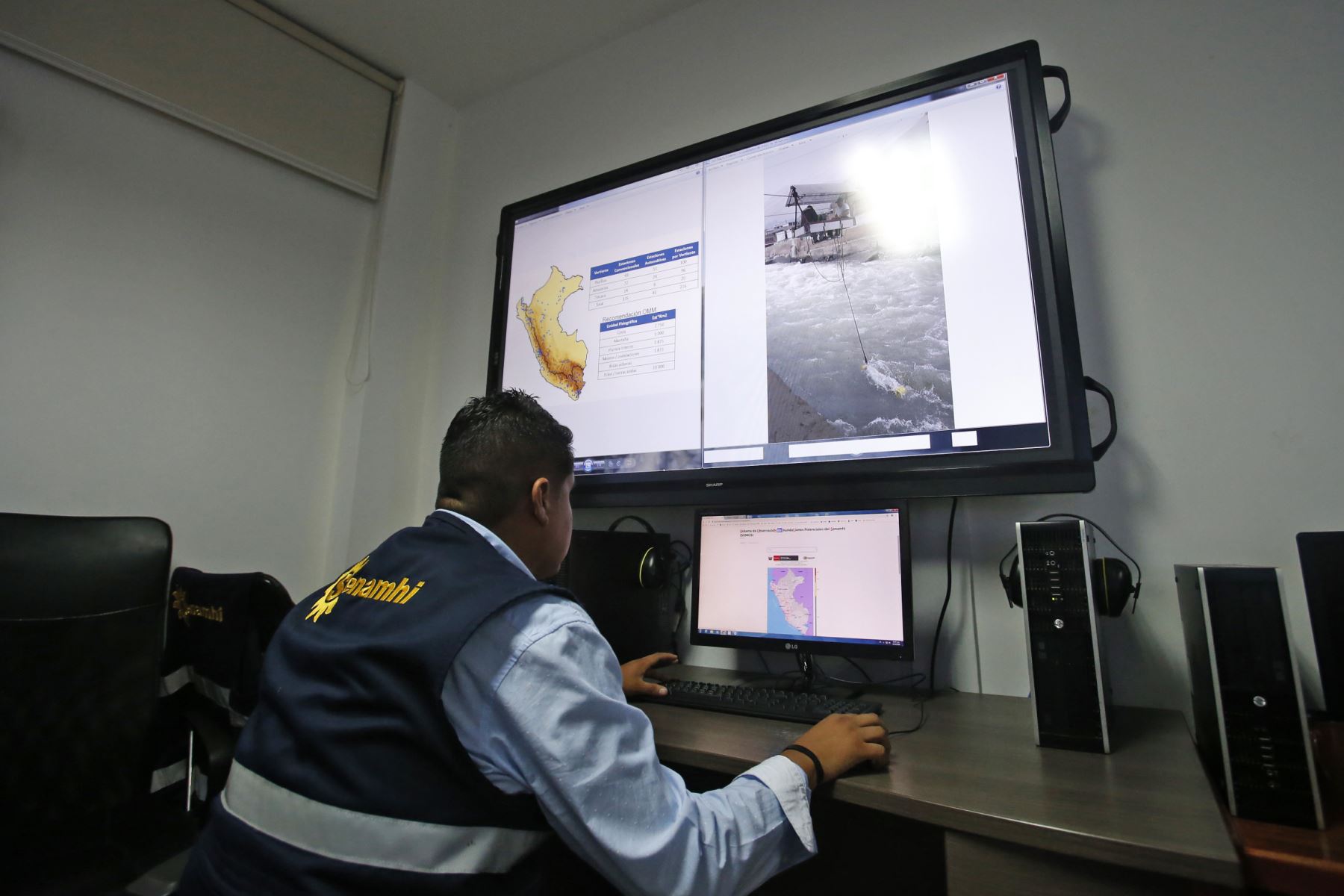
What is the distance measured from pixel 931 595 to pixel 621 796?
953mm

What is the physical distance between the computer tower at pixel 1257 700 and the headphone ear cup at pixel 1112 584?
15cm

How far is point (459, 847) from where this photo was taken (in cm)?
67

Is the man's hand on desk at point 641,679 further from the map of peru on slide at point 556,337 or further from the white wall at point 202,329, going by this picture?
the white wall at point 202,329

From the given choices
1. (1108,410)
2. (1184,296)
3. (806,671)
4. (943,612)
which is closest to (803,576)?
(806,671)

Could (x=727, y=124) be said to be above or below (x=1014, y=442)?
above

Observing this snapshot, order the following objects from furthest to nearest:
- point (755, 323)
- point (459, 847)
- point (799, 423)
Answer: point (755, 323) < point (799, 423) < point (459, 847)

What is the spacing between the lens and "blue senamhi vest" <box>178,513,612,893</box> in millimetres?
639

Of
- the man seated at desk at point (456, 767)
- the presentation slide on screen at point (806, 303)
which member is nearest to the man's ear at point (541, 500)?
the man seated at desk at point (456, 767)

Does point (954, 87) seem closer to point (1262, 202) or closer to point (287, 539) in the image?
point (1262, 202)

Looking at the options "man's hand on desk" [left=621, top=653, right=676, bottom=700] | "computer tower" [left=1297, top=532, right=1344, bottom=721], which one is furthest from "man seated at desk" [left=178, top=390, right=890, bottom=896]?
"computer tower" [left=1297, top=532, right=1344, bottom=721]

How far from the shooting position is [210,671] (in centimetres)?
139

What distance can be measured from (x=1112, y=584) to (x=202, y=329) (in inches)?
97.3

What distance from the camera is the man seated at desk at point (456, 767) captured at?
65 centimetres

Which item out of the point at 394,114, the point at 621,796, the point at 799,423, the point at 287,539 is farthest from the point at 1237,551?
the point at 394,114
